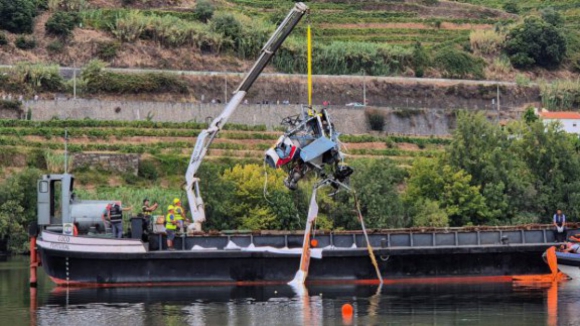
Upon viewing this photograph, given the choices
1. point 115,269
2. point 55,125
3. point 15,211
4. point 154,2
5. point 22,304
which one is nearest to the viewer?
point 22,304

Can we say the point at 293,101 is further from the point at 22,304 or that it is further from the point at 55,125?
the point at 22,304

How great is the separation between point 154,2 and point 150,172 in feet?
147

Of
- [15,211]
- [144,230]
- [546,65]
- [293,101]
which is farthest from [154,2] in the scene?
[144,230]

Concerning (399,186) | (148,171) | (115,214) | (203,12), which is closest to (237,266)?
(115,214)

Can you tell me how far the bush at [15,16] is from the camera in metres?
113

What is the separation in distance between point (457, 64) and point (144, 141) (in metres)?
42.8

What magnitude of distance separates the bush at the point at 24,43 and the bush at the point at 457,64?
35.1 m

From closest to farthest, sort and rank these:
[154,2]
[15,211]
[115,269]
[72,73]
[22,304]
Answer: [22,304] → [115,269] → [15,211] → [72,73] → [154,2]

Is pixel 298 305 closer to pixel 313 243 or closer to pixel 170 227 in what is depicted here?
pixel 313 243

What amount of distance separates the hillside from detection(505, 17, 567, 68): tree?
83 centimetres

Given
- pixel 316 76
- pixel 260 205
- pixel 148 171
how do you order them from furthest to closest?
pixel 316 76, pixel 148 171, pixel 260 205

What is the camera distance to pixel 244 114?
102m

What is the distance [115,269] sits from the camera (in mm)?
52125

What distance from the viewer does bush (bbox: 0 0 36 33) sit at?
113 m
